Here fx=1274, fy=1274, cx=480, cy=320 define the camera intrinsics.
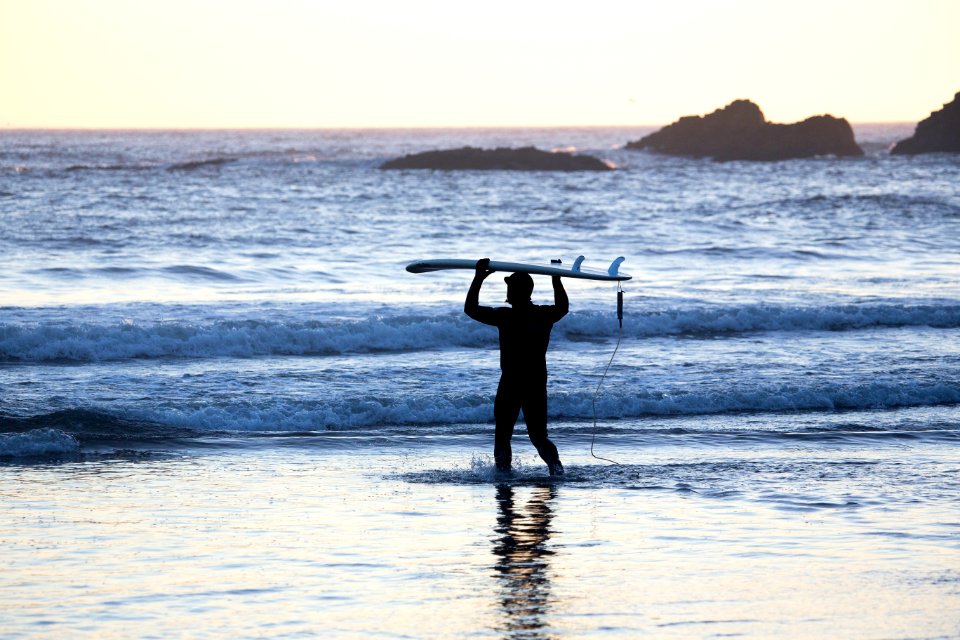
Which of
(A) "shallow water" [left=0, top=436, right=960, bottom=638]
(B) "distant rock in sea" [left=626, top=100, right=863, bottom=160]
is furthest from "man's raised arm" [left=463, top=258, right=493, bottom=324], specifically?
(B) "distant rock in sea" [left=626, top=100, right=863, bottom=160]

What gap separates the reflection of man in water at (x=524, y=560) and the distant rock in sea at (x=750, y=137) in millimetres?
95264

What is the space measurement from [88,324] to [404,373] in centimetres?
536

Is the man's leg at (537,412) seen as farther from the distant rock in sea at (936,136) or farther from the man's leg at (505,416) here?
the distant rock in sea at (936,136)

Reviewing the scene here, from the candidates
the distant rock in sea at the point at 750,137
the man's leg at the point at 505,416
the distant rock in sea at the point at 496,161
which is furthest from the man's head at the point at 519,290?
the distant rock in sea at the point at 750,137

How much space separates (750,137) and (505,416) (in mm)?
101740

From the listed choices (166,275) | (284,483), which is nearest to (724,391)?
(284,483)

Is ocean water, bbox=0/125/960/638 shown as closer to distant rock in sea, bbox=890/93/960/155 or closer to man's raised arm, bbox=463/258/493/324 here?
man's raised arm, bbox=463/258/493/324

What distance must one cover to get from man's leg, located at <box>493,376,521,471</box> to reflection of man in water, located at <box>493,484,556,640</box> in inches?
14.1

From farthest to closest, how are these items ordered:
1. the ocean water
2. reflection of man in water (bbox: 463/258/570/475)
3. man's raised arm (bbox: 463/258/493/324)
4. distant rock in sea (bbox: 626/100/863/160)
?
distant rock in sea (bbox: 626/100/863/160)
reflection of man in water (bbox: 463/258/570/475)
man's raised arm (bbox: 463/258/493/324)
the ocean water

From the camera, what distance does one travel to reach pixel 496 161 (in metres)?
80.9

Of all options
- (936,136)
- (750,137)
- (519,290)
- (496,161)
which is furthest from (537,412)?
(750,137)

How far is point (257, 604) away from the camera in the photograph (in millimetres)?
6352

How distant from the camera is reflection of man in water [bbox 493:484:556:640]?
6102 millimetres

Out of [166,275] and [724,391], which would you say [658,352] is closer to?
[724,391]
